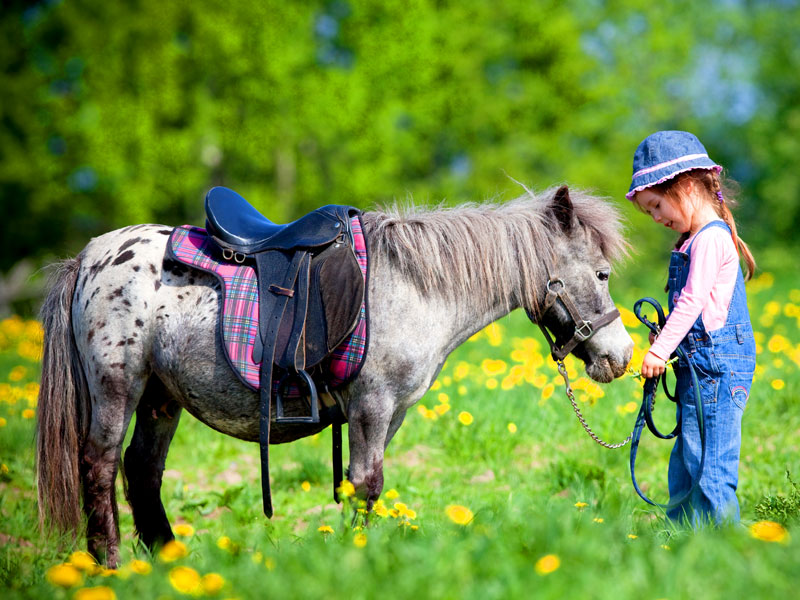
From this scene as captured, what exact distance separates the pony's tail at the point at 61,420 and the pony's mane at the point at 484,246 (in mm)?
1574

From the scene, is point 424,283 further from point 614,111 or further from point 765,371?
point 614,111

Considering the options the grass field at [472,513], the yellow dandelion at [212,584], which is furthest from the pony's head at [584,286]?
the yellow dandelion at [212,584]

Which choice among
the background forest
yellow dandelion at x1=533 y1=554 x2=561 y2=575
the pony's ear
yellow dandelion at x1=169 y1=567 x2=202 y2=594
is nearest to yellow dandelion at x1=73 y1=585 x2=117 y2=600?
yellow dandelion at x1=169 y1=567 x2=202 y2=594

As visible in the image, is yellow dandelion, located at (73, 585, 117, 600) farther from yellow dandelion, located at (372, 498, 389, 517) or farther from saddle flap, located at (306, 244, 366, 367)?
saddle flap, located at (306, 244, 366, 367)

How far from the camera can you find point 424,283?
3.24 metres

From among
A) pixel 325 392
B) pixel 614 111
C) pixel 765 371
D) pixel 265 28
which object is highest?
pixel 265 28

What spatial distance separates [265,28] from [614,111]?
9.58m

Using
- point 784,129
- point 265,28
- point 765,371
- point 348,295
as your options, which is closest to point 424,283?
point 348,295

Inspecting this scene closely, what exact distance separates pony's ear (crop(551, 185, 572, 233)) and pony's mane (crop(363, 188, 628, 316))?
3 cm

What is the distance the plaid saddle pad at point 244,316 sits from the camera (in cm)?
312

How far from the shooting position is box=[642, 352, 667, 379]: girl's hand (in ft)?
10.00

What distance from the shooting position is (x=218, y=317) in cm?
326

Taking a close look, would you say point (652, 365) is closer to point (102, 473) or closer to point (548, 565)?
point (548, 565)

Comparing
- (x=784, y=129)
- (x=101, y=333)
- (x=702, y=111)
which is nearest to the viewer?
(x=101, y=333)
